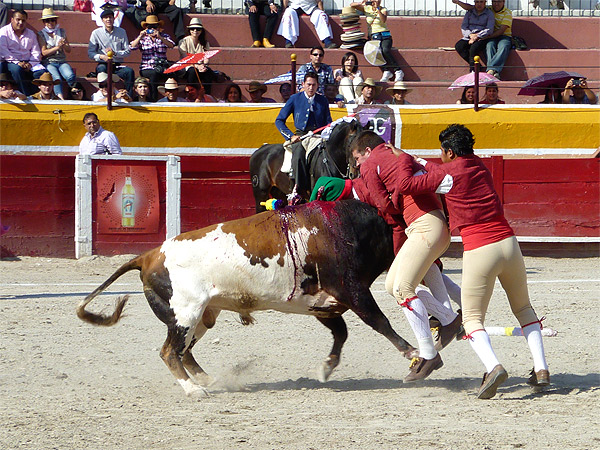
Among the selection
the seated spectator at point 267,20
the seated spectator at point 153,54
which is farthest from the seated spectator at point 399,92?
the seated spectator at point 153,54

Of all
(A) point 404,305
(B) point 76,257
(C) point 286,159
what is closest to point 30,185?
(B) point 76,257

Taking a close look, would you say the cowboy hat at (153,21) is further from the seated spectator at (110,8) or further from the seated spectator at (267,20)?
the seated spectator at (267,20)

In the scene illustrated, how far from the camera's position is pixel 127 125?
40.2 feet

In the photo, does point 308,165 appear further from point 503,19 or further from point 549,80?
point 503,19

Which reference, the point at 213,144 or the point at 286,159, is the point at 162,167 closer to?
the point at 213,144

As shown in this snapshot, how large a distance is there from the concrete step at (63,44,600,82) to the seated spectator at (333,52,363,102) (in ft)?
2.52

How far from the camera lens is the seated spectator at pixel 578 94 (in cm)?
1283

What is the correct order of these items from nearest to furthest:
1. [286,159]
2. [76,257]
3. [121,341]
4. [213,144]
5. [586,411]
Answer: [586,411]
[121,341]
[286,159]
[76,257]
[213,144]

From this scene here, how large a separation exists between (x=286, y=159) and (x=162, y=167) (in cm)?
205

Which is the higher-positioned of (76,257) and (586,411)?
(586,411)

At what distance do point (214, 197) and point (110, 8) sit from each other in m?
3.71

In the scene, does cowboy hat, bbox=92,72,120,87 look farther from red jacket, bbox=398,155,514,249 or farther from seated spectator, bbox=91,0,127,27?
red jacket, bbox=398,155,514,249

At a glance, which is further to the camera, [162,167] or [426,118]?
[426,118]

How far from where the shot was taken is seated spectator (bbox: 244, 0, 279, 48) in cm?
1464
